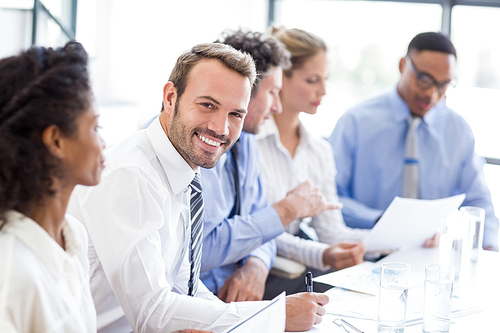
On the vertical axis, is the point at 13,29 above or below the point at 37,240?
above

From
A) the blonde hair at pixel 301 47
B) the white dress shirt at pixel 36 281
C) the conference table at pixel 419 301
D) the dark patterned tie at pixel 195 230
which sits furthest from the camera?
the blonde hair at pixel 301 47

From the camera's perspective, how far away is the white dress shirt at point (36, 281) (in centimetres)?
76

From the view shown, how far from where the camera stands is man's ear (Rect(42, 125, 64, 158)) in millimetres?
813

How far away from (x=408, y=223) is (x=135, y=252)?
115cm

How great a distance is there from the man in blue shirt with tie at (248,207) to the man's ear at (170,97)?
0.36m

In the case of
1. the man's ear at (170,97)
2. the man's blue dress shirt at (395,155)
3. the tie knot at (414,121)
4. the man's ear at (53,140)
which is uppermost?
the man's ear at (170,97)

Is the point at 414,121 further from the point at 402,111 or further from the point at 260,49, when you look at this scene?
the point at 260,49

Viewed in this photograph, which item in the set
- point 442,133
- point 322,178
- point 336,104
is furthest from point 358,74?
point 322,178

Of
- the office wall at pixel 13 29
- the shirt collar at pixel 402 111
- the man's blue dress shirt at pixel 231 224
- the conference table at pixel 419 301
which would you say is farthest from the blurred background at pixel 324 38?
the conference table at pixel 419 301

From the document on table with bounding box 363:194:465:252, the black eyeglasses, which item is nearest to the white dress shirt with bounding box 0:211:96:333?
the document on table with bounding box 363:194:465:252

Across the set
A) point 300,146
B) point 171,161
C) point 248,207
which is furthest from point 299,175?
point 171,161

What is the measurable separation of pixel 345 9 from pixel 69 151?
3.77 m

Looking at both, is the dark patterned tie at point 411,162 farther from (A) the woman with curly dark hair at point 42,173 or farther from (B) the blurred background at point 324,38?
(A) the woman with curly dark hair at point 42,173

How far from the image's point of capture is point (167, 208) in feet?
4.37
